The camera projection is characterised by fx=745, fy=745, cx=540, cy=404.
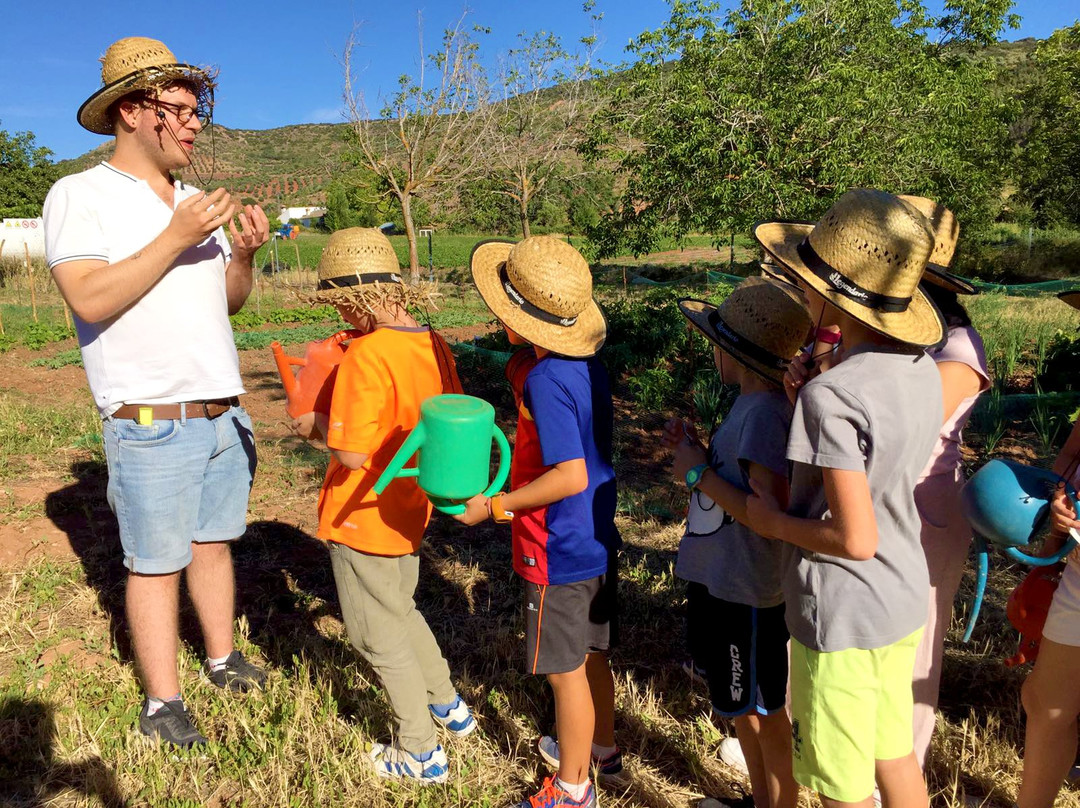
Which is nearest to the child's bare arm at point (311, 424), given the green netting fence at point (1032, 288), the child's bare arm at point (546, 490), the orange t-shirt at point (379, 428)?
the orange t-shirt at point (379, 428)

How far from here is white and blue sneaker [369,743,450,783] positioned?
2270 millimetres

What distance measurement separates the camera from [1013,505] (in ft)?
5.48

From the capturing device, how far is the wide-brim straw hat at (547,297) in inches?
77.3

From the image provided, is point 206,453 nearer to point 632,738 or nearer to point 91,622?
point 91,622

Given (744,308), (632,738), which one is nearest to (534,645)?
(632,738)

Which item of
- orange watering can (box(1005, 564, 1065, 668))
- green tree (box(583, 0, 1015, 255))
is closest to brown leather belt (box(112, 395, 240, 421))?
orange watering can (box(1005, 564, 1065, 668))

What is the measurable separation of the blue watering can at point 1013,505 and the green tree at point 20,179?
120 feet

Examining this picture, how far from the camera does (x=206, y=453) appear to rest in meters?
2.50

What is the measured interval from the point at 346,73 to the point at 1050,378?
1428cm

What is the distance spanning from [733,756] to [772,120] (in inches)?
225

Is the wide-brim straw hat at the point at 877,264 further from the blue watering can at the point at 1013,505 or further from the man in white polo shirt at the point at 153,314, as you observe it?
the man in white polo shirt at the point at 153,314

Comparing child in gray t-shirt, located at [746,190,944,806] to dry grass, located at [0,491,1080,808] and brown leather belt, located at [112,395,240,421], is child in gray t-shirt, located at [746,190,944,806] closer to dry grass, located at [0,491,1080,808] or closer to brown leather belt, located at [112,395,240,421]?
dry grass, located at [0,491,1080,808]

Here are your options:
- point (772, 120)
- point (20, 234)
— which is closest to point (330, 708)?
point (772, 120)

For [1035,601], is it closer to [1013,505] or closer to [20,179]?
[1013,505]
